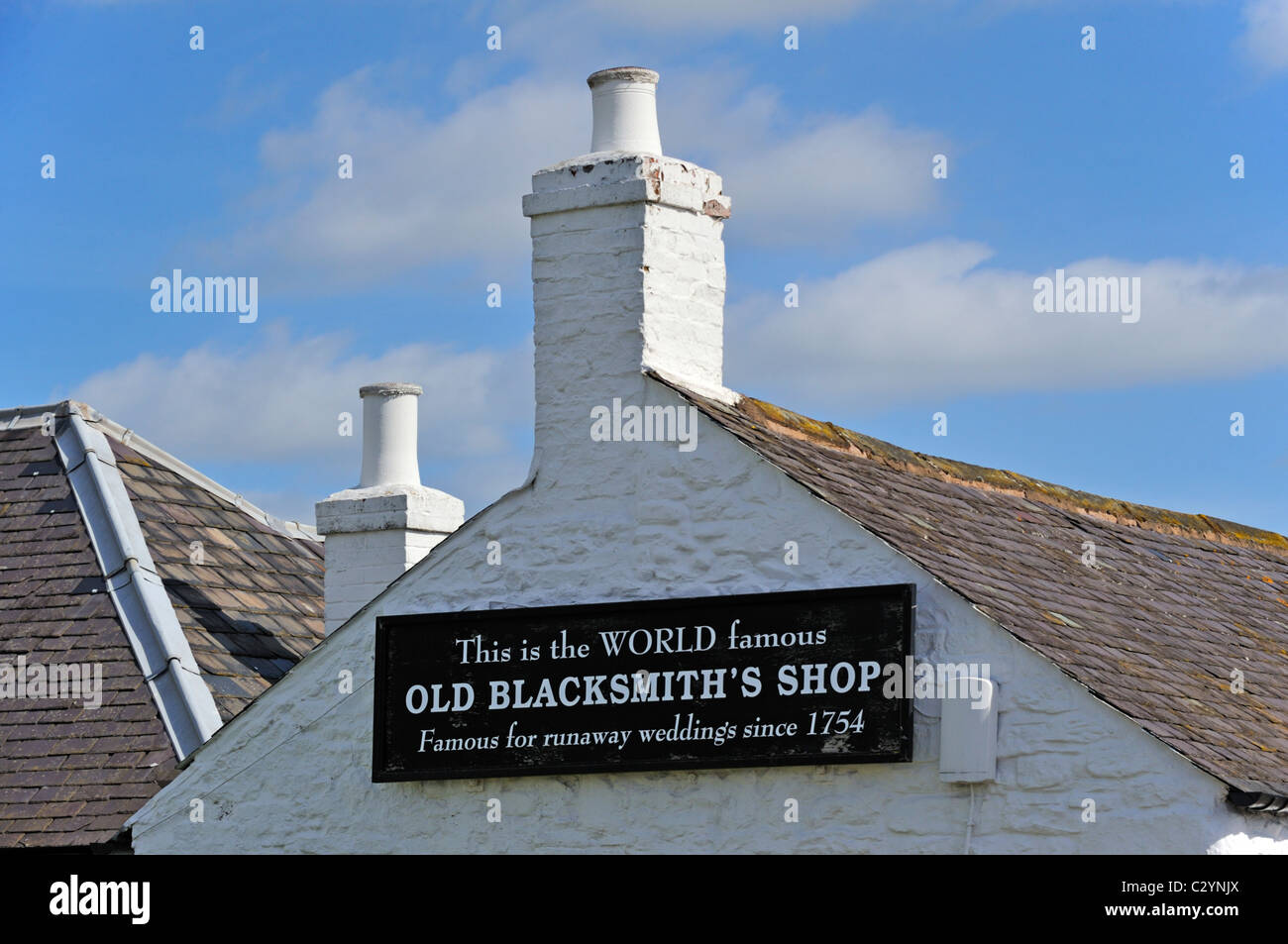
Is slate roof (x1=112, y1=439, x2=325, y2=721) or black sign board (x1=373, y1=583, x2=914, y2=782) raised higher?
slate roof (x1=112, y1=439, x2=325, y2=721)

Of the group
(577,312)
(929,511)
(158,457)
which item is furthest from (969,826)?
(158,457)

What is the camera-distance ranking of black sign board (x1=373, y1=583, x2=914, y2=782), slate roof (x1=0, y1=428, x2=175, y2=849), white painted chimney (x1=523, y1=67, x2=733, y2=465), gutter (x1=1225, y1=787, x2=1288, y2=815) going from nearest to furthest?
gutter (x1=1225, y1=787, x2=1288, y2=815), black sign board (x1=373, y1=583, x2=914, y2=782), white painted chimney (x1=523, y1=67, x2=733, y2=465), slate roof (x1=0, y1=428, x2=175, y2=849)

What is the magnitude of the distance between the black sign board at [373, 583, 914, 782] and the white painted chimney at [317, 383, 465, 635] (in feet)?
8.34

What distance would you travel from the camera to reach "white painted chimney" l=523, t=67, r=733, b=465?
11070 millimetres

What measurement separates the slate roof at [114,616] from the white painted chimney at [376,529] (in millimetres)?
1181

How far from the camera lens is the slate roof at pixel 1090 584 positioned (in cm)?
975

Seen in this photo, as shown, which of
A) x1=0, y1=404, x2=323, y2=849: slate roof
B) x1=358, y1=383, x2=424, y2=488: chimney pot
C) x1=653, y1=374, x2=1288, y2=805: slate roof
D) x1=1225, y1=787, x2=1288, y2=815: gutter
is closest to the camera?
x1=1225, y1=787, x2=1288, y2=815: gutter

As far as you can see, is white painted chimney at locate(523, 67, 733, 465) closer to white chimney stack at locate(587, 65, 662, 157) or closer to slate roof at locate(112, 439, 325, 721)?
white chimney stack at locate(587, 65, 662, 157)

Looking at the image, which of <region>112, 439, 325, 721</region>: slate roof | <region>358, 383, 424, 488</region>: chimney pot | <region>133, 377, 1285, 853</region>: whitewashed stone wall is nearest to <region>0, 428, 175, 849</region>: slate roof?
Answer: <region>112, 439, 325, 721</region>: slate roof
